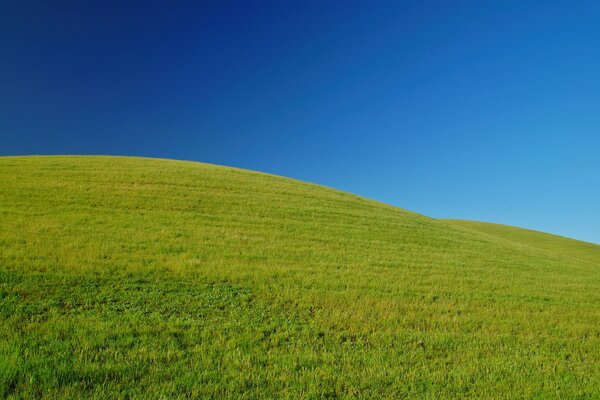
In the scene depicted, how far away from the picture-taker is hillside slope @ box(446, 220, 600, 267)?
184 ft

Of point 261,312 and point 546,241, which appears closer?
point 261,312

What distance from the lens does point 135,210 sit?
71.3 feet

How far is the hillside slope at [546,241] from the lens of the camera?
184 feet

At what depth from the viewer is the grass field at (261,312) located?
6.47 meters

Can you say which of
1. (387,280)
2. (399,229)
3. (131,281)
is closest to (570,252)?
(399,229)

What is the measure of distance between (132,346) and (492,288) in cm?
1395

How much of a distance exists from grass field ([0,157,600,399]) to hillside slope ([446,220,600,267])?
4223 centimetres

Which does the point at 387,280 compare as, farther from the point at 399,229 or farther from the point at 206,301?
the point at 399,229

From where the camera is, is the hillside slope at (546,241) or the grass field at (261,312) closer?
the grass field at (261,312)

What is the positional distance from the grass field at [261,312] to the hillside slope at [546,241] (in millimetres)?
42229

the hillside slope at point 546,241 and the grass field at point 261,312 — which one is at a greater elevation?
the hillside slope at point 546,241

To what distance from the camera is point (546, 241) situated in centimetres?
6500

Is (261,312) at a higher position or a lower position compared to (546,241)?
Result: lower

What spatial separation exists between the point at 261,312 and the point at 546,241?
235 ft
